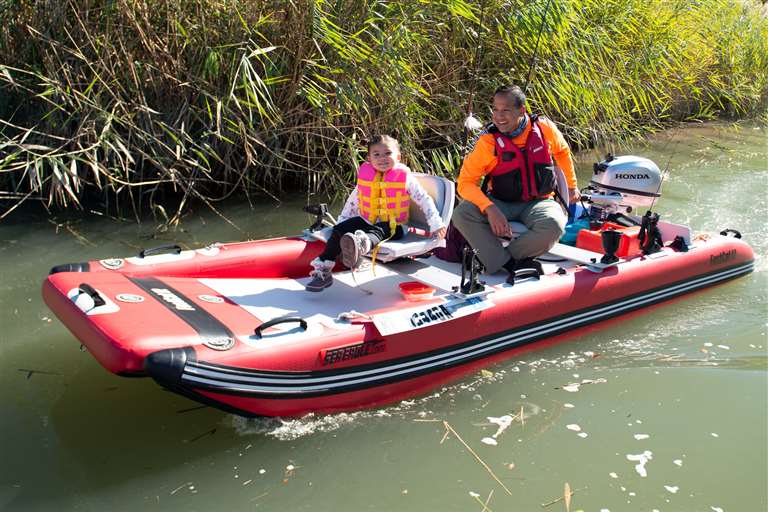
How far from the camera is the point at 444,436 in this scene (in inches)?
143

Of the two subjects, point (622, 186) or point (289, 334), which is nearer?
point (289, 334)

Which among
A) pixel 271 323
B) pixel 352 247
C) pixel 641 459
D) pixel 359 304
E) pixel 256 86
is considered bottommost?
pixel 641 459

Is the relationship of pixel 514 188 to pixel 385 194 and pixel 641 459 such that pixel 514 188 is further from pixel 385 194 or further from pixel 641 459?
pixel 641 459

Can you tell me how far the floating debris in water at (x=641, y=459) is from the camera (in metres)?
3.38

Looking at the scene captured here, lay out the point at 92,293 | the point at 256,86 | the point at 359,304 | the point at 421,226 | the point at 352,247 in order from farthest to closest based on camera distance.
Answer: the point at 256,86 < the point at 421,226 < the point at 359,304 < the point at 352,247 < the point at 92,293

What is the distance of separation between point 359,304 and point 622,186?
2.20m

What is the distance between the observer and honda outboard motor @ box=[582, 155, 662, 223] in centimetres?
531

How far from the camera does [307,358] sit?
353cm

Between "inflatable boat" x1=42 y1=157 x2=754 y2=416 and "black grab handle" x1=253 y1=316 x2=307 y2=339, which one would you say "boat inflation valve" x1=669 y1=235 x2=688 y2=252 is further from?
"black grab handle" x1=253 y1=316 x2=307 y2=339

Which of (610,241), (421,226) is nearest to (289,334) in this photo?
(421,226)

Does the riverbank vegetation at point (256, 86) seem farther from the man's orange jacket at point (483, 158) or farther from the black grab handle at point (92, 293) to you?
the black grab handle at point (92, 293)

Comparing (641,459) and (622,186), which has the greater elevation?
(622,186)

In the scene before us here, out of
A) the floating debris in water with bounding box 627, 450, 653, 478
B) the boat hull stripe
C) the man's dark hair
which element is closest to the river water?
the floating debris in water with bounding box 627, 450, 653, 478

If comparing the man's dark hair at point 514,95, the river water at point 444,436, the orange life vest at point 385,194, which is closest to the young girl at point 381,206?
the orange life vest at point 385,194
